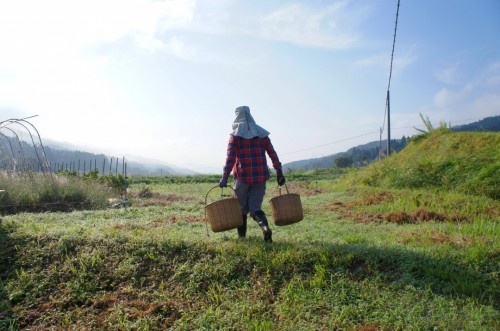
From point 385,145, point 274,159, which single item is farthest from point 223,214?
point 385,145

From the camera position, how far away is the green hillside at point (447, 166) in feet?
31.5

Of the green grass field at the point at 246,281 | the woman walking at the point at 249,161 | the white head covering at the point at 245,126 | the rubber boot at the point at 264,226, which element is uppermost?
the white head covering at the point at 245,126

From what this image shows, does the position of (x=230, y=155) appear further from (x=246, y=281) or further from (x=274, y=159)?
(x=246, y=281)

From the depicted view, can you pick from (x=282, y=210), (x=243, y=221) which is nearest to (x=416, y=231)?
(x=282, y=210)

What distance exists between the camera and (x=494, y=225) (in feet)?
20.2

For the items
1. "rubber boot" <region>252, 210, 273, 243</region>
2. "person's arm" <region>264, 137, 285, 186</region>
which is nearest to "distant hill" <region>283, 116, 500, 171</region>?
"person's arm" <region>264, 137, 285, 186</region>

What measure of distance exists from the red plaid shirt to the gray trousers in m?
0.11

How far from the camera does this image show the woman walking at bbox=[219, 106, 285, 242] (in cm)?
539

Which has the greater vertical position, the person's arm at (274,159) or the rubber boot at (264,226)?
the person's arm at (274,159)

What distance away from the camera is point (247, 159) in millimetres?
5434

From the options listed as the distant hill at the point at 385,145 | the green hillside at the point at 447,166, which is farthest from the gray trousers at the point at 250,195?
the distant hill at the point at 385,145

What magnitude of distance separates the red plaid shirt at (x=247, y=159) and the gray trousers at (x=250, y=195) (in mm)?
107

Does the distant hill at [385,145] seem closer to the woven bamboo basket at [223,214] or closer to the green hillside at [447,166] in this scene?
the green hillside at [447,166]

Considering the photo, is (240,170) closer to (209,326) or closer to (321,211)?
(209,326)
